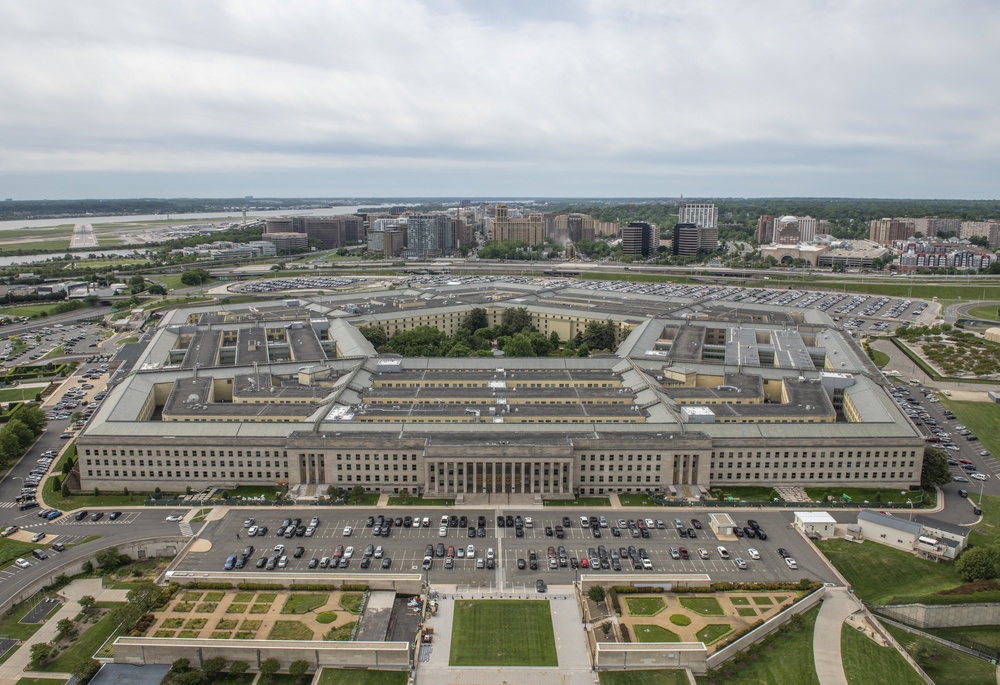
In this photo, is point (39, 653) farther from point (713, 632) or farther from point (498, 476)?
point (713, 632)

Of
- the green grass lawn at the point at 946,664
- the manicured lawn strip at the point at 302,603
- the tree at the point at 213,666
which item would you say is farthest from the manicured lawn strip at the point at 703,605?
the tree at the point at 213,666

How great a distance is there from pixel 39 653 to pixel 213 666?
1368 centimetres

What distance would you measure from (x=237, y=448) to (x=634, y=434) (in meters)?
47.1

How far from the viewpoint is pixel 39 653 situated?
5203 cm

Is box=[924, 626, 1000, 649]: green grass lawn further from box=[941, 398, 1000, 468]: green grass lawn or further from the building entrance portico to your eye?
box=[941, 398, 1000, 468]: green grass lawn

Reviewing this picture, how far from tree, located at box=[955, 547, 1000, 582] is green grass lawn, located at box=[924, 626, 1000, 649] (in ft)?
16.1

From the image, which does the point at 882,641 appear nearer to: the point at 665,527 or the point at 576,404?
the point at 665,527

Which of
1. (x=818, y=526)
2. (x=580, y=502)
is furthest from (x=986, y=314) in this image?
(x=580, y=502)

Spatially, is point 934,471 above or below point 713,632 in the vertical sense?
above

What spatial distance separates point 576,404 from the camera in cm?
9412

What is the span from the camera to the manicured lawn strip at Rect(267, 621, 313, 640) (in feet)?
175

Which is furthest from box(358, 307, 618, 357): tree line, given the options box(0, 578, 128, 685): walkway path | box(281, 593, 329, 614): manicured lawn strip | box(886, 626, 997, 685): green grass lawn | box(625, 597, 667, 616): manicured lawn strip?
box(886, 626, 997, 685): green grass lawn

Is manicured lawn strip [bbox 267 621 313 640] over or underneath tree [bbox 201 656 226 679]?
over

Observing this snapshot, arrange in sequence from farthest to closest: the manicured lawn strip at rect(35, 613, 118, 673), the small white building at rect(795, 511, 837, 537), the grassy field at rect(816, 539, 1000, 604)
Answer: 1. the small white building at rect(795, 511, 837, 537)
2. the grassy field at rect(816, 539, 1000, 604)
3. the manicured lawn strip at rect(35, 613, 118, 673)
